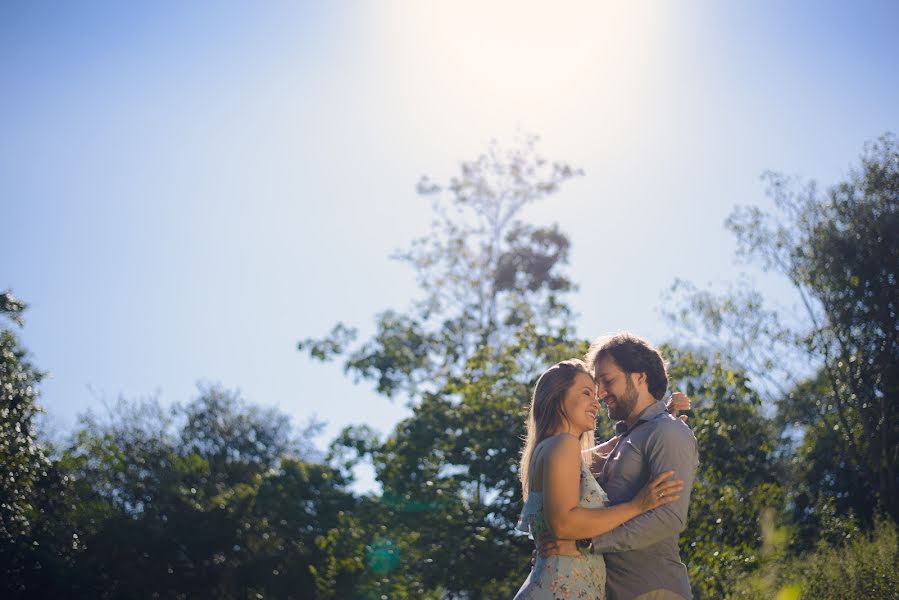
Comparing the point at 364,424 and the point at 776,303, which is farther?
the point at 776,303

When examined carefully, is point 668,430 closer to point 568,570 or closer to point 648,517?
point 648,517

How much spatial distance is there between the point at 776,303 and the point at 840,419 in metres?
3.05

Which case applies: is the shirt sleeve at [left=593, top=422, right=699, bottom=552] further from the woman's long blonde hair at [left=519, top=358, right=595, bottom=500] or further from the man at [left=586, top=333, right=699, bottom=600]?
the woman's long blonde hair at [left=519, top=358, right=595, bottom=500]

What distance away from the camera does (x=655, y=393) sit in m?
4.57

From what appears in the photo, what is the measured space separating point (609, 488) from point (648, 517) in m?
0.31

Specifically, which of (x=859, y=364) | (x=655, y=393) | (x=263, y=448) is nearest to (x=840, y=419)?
(x=859, y=364)

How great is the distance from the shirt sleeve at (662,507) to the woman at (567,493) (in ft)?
0.15

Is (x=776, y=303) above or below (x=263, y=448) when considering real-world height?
below

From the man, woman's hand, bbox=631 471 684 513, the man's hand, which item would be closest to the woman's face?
the man

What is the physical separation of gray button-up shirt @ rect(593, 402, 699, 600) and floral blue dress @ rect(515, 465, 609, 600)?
84 millimetres

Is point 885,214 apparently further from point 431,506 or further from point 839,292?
point 431,506

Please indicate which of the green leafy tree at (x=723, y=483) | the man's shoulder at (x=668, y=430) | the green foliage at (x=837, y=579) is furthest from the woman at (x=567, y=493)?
the green leafy tree at (x=723, y=483)

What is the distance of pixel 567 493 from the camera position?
4117mm

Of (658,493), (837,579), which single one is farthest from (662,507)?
(837,579)
